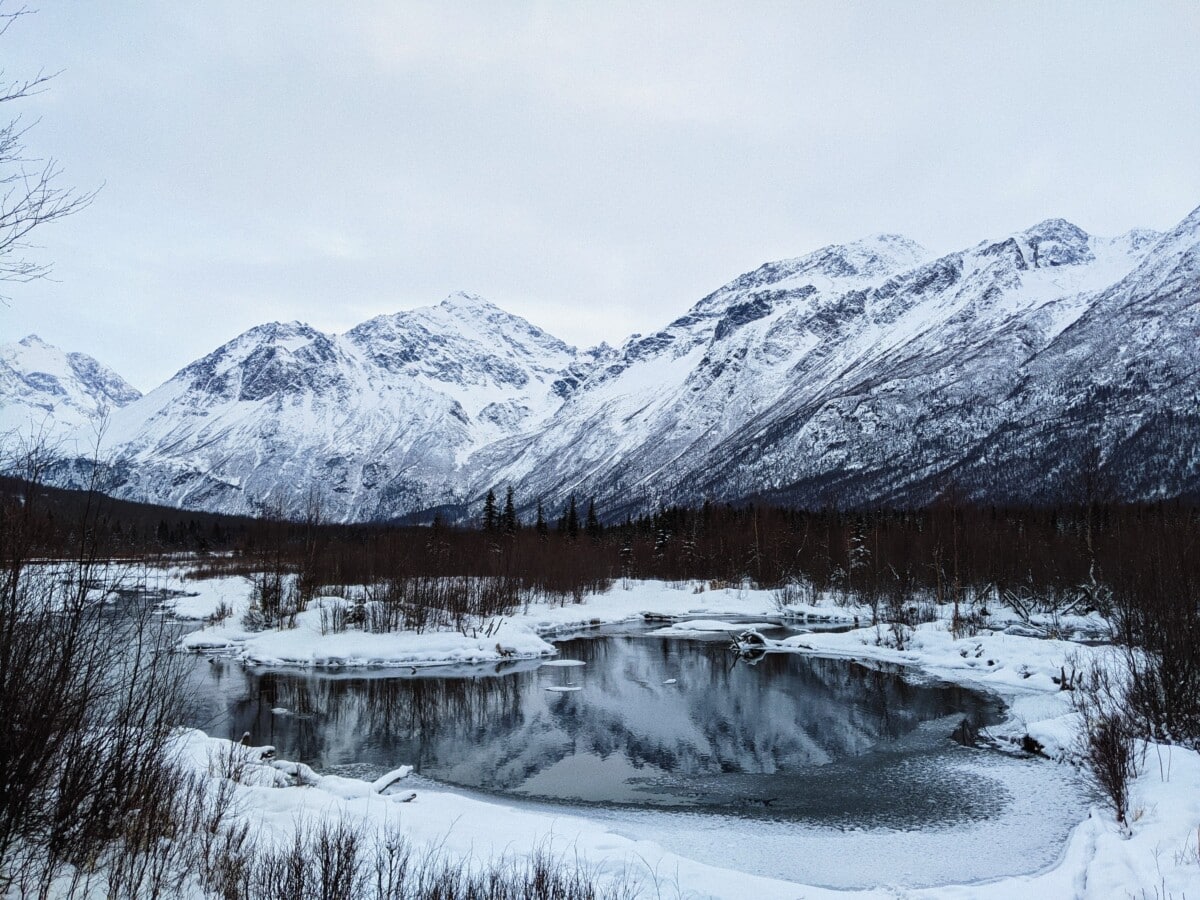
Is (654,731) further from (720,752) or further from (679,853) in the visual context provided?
(679,853)

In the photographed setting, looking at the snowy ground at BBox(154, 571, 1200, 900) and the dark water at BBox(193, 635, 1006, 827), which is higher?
the snowy ground at BBox(154, 571, 1200, 900)

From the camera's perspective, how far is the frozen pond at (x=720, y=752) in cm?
1423

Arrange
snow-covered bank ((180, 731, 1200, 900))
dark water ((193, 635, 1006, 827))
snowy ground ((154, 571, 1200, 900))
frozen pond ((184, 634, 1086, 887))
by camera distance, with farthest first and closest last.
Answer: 1. dark water ((193, 635, 1006, 827))
2. frozen pond ((184, 634, 1086, 887))
3. snowy ground ((154, 571, 1200, 900))
4. snow-covered bank ((180, 731, 1200, 900))

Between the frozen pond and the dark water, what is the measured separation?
78mm

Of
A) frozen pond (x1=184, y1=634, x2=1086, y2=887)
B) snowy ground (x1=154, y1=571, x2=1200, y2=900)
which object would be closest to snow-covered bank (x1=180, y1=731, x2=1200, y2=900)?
snowy ground (x1=154, y1=571, x2=1200, y2=900)

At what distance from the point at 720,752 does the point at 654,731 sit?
2.76m

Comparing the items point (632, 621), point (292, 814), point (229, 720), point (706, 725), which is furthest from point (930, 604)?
point (292, 814)

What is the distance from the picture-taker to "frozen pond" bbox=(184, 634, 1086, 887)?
46.7ft

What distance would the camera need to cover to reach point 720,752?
69.9 ft

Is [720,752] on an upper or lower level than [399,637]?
lower

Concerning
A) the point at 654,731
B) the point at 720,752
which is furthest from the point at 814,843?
the point at 654,731

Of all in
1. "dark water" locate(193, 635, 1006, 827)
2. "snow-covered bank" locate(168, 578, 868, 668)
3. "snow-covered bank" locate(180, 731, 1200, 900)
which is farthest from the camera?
"snow-covered bank" locate(168, 578, 868, 668)

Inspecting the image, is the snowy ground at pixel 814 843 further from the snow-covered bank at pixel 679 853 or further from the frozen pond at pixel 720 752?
the frozen pond at pixel 720 752

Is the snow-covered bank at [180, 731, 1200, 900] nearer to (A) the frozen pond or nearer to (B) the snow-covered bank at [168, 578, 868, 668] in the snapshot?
(A) the frozen pond
